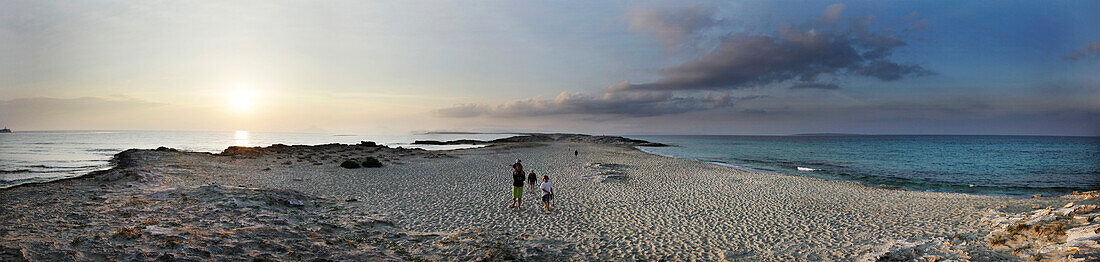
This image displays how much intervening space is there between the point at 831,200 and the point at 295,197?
23077 millimetres

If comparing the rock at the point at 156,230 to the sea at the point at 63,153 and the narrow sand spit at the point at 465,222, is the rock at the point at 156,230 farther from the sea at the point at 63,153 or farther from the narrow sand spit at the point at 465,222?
the sea at the point at 63,153

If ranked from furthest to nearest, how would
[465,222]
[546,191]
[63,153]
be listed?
[63,153] < [546,191] < [465,222]

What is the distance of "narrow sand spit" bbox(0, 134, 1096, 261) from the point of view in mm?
9602

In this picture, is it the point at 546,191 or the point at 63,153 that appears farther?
the point at 63,153

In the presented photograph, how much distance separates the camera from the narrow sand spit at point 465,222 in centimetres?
960

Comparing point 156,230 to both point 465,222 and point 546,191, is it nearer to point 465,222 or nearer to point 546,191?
point 465,222

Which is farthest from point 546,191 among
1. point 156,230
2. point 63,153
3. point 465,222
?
point 63,153

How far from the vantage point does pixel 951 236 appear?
1282cm

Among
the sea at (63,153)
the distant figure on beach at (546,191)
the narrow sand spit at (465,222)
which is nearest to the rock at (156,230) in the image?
the narrow sand spit at (465,222)

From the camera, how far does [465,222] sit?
14.5m

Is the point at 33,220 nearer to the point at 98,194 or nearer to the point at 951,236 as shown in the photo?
the point at 98,194

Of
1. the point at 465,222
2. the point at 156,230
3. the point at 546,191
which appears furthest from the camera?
the point at 546,191

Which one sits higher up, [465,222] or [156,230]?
[156,230]

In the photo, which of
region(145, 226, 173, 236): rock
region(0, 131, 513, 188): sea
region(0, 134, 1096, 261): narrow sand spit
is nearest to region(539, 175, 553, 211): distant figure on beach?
region(0, 134, 1096, 261): narrow sand spit
